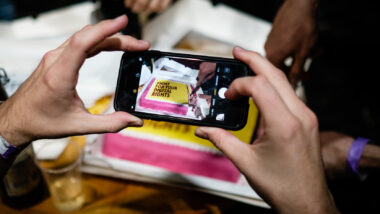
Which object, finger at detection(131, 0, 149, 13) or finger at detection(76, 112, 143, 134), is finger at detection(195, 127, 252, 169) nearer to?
finger at detection(76, 112, 143, 134)

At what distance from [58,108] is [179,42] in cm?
75

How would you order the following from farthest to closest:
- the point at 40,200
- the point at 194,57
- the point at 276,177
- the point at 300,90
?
the point at 300,90, the point at 40,200, the point at 194,57, the point at 276,177

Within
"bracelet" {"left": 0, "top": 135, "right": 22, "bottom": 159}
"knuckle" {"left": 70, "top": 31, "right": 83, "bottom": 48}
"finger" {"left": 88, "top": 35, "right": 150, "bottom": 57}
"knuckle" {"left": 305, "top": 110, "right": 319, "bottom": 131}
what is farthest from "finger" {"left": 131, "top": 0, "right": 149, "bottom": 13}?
"knuckle" {"left": 305, "top": 110, "right": 319, "bottom": 131}

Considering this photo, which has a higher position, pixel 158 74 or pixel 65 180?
pixel 158 74

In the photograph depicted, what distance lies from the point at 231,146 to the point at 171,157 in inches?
12.5

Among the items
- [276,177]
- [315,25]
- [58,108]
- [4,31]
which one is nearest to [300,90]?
[315,25]

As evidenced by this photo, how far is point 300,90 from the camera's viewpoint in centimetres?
109

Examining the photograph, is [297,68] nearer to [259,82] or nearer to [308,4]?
[308,4]

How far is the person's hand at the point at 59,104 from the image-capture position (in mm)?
551

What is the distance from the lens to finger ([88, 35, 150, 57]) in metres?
0.66

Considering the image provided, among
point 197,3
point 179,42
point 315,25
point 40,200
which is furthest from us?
point 197,3

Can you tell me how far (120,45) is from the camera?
0.66 m

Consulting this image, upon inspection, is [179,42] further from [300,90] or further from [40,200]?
[40,200]

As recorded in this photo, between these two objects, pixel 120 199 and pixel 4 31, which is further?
pixel 4 31
